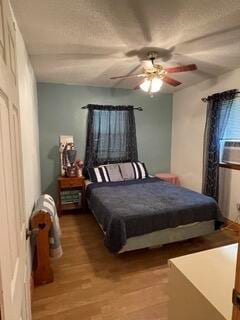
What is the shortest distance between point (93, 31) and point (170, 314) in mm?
2278

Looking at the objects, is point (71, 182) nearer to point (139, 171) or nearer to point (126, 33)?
point (139, 171)

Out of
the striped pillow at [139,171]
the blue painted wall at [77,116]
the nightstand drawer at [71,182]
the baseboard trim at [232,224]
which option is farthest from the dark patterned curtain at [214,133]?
the nightstand drawer at [71,182]

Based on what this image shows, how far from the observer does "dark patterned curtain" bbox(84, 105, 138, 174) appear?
162 inches

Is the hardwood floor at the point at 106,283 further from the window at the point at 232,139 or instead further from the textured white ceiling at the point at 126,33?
the textured white ceiling at the point at 126,33

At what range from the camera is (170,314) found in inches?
47.2

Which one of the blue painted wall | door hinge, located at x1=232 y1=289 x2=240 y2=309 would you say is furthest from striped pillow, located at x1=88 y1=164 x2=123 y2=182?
door hinge, located at x1=232 y1=289 x2=240 y2=309

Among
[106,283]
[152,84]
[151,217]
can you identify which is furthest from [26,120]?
[106,283]

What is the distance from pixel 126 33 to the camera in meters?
2.01

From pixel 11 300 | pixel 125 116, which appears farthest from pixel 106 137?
pixel 11 300

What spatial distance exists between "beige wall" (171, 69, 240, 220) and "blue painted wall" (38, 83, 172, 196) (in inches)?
16.1

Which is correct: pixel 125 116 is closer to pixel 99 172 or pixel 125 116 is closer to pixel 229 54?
pixel 99 172

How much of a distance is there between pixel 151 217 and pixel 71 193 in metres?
1.94

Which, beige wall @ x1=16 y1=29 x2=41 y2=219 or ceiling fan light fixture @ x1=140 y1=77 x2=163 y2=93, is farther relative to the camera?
ceiling fan light fixture @ x1=140 y1=77 x2=163 y2=93

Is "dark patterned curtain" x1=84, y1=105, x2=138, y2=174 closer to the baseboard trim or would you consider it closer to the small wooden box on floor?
the baseboard trim
